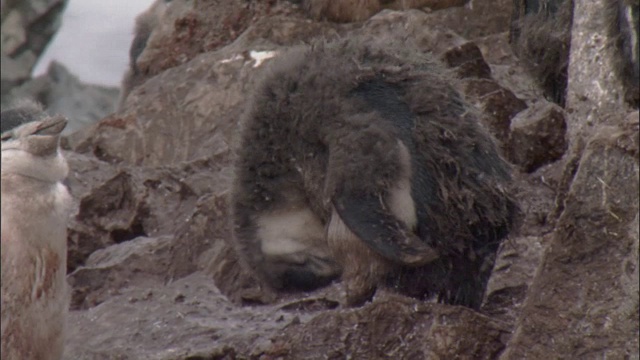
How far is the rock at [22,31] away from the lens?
35.3ft

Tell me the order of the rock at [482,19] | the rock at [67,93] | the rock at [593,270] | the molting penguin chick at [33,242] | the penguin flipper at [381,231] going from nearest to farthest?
the rock at [593,270] < the molting penguin chick at [33,242] < the penguin flipper at [381,231] < the rock at [482,19] < the rock at [67,93]

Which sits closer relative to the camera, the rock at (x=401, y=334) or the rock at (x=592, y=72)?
the rock at (x=401, y=334)

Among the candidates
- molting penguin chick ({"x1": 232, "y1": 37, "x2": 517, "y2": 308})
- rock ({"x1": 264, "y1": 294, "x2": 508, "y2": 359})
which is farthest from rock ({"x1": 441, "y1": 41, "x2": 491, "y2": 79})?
rock ({"x1": 264, "y1": 294, "x2": 508, "y2": 359})

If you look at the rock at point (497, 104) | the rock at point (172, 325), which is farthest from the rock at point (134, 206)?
the rock at point (497, 104)

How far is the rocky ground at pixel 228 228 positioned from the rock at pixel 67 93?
4759mm

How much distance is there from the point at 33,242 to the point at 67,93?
27.6ft

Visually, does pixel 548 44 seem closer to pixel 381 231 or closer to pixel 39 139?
pixel 381 231

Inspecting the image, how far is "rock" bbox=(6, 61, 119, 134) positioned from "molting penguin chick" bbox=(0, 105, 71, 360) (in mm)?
7740

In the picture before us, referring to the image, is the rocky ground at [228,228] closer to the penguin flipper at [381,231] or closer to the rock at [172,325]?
the rock at [172,325]

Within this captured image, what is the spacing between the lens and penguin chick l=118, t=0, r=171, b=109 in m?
6.76

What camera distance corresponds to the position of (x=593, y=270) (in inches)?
105

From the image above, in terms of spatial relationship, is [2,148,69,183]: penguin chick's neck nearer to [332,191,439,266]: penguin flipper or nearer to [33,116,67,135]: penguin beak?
[33,116,67,135]: penguin beak

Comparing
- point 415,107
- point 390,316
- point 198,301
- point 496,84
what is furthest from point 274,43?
point 390,316

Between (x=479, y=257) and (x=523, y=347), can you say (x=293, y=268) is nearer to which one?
(x=479, y=257)
